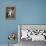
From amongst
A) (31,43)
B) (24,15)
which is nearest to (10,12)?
(24,15)

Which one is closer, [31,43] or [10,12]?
[31,43]

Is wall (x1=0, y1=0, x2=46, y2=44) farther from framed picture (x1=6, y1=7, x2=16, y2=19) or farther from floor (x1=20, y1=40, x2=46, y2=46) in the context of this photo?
floor (x1=20, y1=40, x2=46, y2=46)

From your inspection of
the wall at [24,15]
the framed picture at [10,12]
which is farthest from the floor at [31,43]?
the framed picture at [10,12]

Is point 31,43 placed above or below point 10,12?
below

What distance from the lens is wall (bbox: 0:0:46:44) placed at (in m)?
3.19

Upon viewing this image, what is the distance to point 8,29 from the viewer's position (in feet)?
10.5

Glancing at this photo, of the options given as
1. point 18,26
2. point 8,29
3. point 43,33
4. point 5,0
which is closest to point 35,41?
point 43,33

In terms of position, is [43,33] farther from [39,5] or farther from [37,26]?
[39,5]

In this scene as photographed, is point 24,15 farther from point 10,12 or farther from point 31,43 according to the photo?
point 31,43

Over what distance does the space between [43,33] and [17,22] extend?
26.9 inches

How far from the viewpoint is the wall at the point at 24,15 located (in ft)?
10.5

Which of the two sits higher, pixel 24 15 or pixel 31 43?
pixel 24 15

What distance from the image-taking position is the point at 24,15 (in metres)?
3.21

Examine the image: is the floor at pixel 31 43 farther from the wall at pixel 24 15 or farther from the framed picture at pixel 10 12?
the framed picture at pixel 10 12
